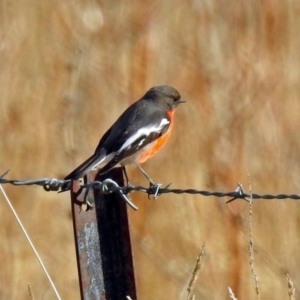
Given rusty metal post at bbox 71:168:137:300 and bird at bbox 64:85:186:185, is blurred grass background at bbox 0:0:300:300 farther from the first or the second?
rusty metal post at bbox 71:168:137:300

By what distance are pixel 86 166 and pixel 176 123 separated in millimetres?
3398

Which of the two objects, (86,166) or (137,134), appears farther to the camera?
(137,134)

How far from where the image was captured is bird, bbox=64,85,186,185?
6.03 metres

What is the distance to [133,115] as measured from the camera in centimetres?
665

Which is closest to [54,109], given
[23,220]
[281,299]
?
[23,220]

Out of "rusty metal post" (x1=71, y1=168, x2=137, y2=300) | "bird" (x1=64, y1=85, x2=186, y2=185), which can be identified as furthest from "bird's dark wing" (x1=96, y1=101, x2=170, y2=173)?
"rusty metal post" (x1=71, y1=168, x2=137, y2=300)

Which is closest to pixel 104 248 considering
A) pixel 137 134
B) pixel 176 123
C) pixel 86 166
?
pixel 86 166

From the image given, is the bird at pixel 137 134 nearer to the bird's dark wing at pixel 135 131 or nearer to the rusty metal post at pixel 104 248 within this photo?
the bird's dark wing at pixel 135 131

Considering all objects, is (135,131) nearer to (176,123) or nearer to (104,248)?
(104,248)

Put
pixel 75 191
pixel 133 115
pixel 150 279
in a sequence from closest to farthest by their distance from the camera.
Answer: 1. pixel 75 191
2. pixel 133 115
3. pixel 150 279

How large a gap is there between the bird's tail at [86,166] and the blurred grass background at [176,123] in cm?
252

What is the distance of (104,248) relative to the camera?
4.23m

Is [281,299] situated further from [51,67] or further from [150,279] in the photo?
[51,67]

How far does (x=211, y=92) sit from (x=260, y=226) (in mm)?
1401
